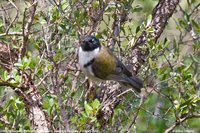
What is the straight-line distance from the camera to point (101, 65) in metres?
3.48

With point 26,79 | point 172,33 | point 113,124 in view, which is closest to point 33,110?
point 26,79

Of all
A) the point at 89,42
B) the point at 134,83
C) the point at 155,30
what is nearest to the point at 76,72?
the point at 89,42

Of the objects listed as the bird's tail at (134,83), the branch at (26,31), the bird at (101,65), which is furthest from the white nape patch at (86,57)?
the branch at (26,31)

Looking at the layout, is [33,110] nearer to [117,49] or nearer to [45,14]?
[45,14]

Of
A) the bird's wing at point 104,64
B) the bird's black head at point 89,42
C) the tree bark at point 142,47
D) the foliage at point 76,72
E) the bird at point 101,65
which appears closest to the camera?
the foliage at point 76,72

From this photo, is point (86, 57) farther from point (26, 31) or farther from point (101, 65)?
point (26, 31)

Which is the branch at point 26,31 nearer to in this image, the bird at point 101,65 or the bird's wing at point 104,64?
the bird at point 101,65

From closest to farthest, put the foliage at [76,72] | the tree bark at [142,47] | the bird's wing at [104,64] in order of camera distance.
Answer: the foliage at [76,72] < the tree bark at [142,47] < the bird's wing at [104,64]

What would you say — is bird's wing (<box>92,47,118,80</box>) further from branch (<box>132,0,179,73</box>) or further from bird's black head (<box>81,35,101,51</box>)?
branch (<box>132,0,179,73</box>)

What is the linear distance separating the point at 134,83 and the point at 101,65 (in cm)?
55

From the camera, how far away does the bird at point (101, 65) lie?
2971 millimetres

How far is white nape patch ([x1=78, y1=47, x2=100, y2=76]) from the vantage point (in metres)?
3.07

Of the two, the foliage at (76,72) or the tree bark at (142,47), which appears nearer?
the foliage at (76,72)

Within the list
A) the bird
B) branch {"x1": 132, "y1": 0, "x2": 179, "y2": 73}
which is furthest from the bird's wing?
branch {"x1": 132, "y1": 0, "x2": 179, "y2": 73}
